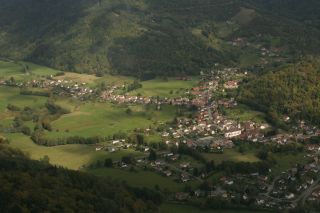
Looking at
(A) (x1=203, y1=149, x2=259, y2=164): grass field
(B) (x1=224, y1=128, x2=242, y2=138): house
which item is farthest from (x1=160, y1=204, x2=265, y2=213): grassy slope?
(B) (x1=224, y1=128, x2=242, y2=138): house

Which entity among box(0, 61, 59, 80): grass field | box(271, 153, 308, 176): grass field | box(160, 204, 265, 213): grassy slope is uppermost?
box(271, 153, 308, 176): grass field

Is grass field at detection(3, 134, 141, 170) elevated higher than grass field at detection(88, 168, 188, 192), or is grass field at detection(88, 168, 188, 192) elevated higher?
grass field at detection(88, 168, 188, 192)

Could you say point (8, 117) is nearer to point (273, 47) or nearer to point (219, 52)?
point (219, 52)

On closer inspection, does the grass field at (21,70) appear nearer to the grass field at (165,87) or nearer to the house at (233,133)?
the grass field at (165,87)

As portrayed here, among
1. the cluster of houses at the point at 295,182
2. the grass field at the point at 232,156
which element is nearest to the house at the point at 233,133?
the grass field at the point at 232,156

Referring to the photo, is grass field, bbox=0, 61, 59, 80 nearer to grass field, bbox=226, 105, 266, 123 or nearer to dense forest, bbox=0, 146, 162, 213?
grass field, bbox=226, 105, 266, 123

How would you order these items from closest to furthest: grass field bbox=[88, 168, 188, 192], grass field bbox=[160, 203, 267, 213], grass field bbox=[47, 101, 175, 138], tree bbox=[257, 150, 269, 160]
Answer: grass field bbox=[160, 203, 267, 213]
grass field bbox=[88, 168, 188, 192]
tree bbox=[257, 150, 269, 160]
grass field bbox=[47, 101, 175, 138]

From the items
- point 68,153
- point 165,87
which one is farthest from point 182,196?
point 165,87
